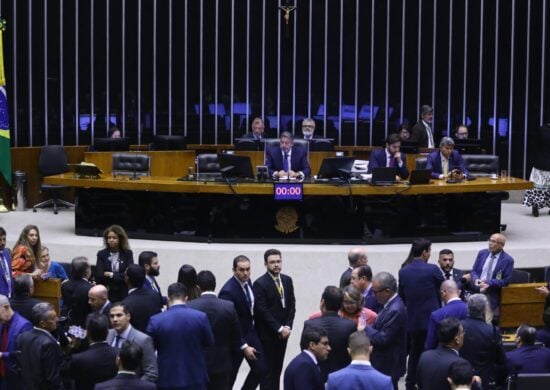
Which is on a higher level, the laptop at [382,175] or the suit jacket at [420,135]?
the suit jacket at [420,135]

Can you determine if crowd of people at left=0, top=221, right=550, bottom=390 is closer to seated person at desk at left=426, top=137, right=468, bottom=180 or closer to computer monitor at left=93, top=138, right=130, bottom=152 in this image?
seated person at desk at left=426, top=137, right=468, bottom=180

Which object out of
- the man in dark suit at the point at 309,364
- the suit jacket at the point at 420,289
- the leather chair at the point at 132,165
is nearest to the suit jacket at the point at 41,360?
the man in dark suit at the point at 309,364

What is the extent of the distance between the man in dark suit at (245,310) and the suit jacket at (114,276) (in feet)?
4.49

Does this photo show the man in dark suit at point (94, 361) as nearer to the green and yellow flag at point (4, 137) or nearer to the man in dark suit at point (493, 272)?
the man in dark suit at point (493, 272)

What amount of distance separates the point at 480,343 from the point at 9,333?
11.8 ft

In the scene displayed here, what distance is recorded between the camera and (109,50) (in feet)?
71.1

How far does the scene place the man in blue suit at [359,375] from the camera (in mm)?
7645

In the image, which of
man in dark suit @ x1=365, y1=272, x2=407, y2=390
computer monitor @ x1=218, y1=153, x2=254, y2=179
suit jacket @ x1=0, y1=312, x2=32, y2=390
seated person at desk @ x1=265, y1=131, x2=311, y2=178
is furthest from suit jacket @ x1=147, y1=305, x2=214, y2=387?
seated person at desk @ x1=265, y1=131, x2=311, y2=178

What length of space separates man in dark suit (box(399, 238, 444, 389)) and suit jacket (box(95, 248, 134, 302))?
2.64 m

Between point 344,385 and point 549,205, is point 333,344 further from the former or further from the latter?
point 549,205

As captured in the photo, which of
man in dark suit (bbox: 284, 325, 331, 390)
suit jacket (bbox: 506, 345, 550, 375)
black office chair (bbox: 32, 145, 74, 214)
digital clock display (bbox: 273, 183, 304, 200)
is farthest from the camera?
black office chair (bbox: 32, 145, 74, 214)

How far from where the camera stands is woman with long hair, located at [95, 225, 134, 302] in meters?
11.8

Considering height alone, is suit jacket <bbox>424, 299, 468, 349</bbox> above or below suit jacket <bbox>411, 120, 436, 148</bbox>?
below

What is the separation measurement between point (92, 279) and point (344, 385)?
186 inches
